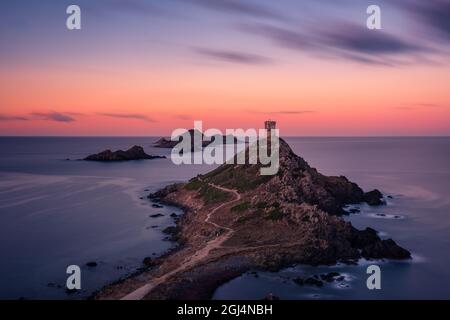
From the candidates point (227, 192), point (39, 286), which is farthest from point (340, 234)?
point (39, 286)

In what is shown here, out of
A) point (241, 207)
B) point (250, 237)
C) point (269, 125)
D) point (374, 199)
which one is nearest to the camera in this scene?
point (250, 237)

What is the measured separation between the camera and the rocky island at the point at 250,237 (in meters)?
42.2

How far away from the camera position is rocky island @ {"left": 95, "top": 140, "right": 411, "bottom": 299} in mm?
42156

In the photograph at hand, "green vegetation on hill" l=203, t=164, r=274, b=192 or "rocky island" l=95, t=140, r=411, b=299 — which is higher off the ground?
"green vegetation on hill" l=203, t=164, r=274, b=192

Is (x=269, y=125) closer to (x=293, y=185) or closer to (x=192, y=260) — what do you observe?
(x=293, y=185)

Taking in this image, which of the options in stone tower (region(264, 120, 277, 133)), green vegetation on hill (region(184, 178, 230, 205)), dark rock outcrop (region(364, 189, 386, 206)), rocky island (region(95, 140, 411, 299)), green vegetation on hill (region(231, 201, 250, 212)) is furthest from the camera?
stone tower (region(264, 120, 277, 133))

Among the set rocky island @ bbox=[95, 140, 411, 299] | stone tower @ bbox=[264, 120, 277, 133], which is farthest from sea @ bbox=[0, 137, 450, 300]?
stone tower @ bbox=[264, 120, 277, 133]

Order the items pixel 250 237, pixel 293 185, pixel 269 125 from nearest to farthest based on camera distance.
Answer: pixel 250 237 < pixel 293 185 < pixel 269 125

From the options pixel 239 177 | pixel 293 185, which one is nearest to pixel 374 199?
pixel 293 185

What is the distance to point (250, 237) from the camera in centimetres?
5538

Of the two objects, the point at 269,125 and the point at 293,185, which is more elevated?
the point at 269,125

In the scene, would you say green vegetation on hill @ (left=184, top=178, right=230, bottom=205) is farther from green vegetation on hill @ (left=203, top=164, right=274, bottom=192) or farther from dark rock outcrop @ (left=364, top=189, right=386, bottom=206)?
dark rock outcrop @ (left=364, top=189, right=386, bottom=206)

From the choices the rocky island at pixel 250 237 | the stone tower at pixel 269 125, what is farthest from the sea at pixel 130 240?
the stone tower at pixel 269 125

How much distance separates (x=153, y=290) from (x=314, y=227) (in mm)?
24206
